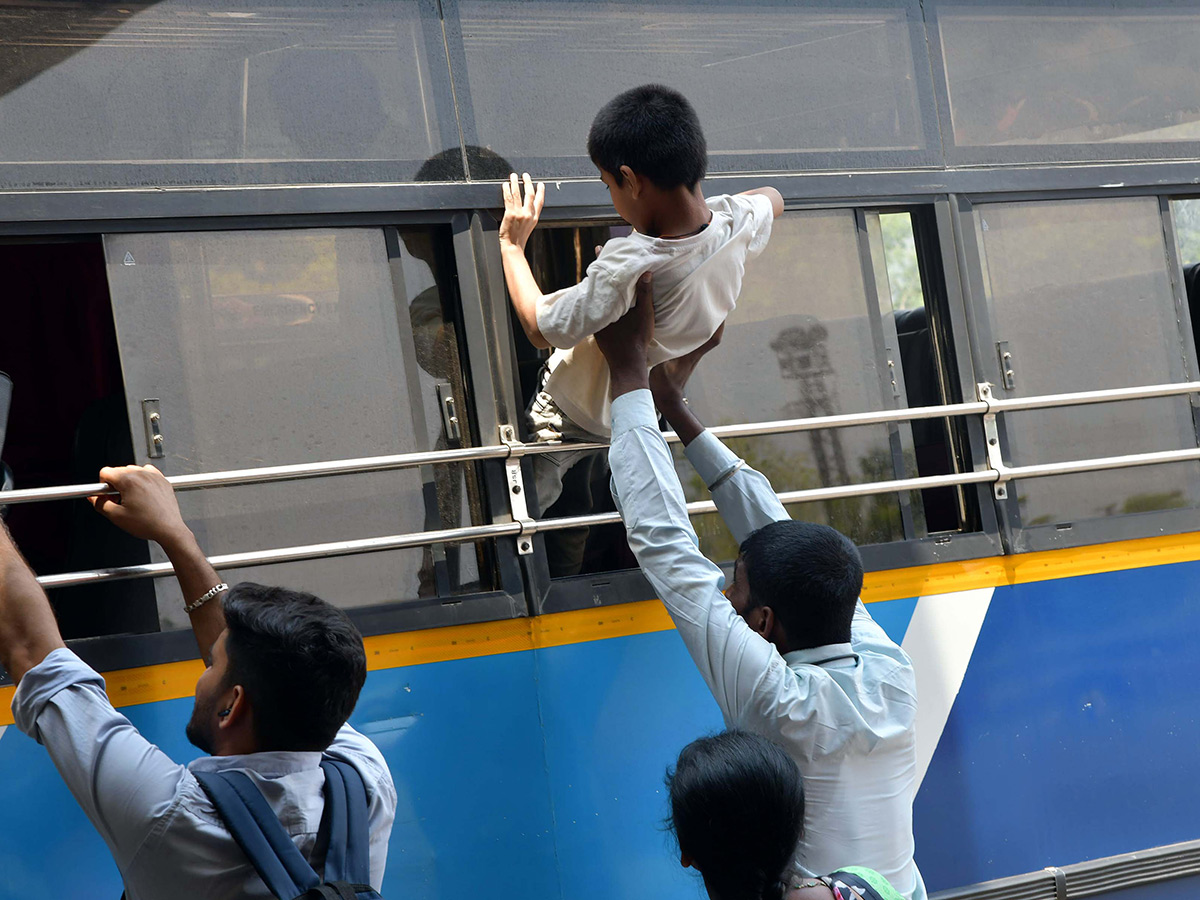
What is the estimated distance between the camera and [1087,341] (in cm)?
358

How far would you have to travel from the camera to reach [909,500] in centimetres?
338

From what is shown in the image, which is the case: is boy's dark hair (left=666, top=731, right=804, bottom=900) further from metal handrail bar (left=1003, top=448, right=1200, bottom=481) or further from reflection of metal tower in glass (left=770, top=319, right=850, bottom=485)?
metal handrail bar (left=1003, top=448, right=1200, bottom=481)

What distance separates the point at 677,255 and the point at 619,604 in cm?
92

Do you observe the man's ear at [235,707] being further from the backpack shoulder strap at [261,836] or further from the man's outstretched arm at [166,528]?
the man's outstretched arm at [166,528]

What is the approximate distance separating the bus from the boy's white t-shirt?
234 millimetres

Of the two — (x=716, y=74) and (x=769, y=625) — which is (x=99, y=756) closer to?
(x=769, y=625)

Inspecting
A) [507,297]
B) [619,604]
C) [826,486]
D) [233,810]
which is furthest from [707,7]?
[233,810]

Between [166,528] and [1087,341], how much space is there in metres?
2.64

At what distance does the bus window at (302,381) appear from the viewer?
2.67 metres

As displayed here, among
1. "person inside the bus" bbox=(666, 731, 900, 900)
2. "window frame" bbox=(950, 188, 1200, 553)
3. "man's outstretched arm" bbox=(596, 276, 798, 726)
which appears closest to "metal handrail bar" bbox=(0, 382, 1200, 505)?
"window frame" bbox=(950, 188, 1200, 553)

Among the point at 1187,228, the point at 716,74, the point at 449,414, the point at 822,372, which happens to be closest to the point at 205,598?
the point at 449,414

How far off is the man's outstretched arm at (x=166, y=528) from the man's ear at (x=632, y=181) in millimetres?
1119

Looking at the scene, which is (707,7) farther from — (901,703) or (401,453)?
(901,703)

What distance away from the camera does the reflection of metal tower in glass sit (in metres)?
3.29
